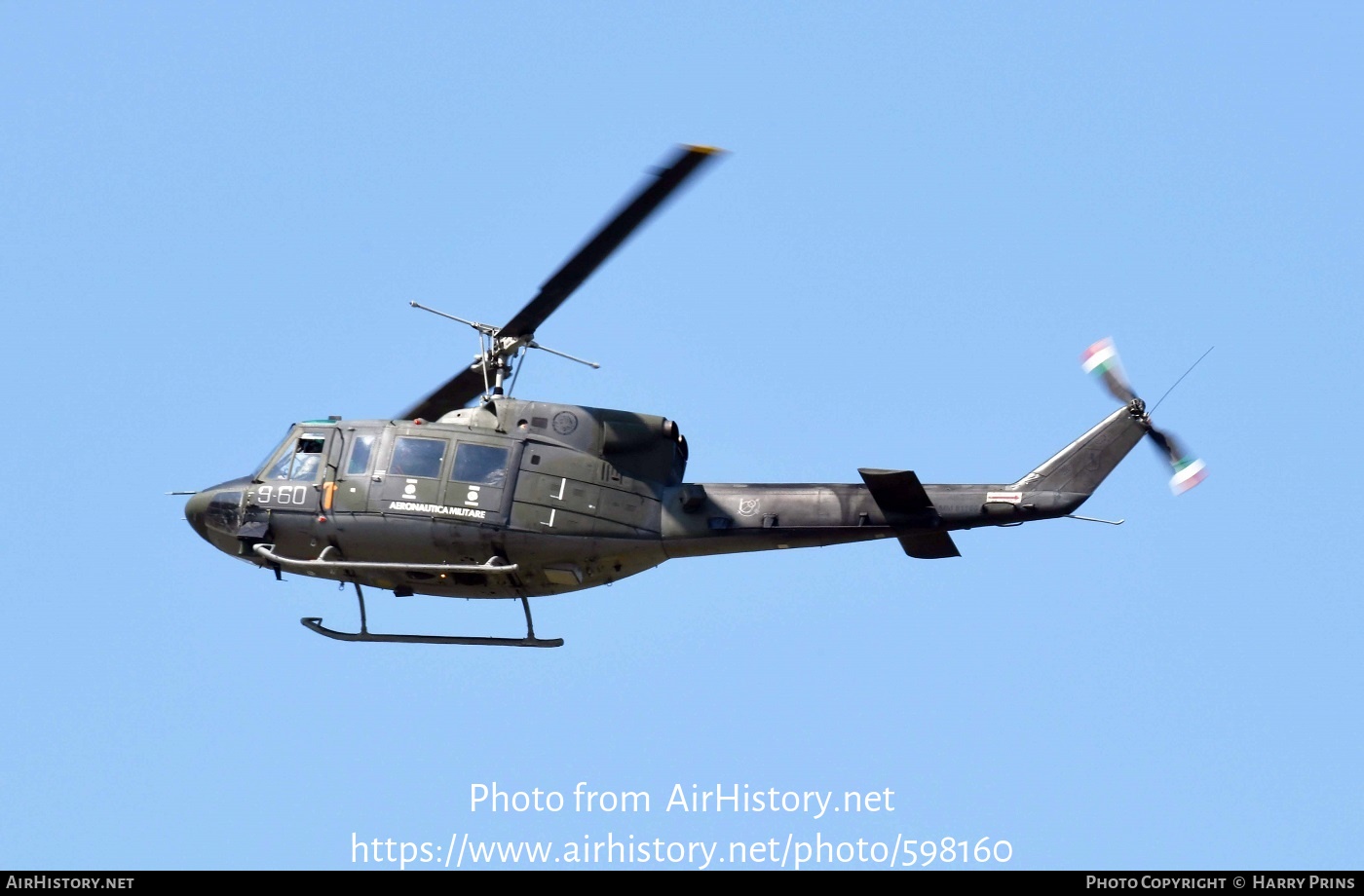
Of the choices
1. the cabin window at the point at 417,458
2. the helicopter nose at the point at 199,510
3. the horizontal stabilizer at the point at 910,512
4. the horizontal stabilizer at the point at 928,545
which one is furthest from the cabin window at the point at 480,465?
the horizontal stabilizer at the point at 928,545

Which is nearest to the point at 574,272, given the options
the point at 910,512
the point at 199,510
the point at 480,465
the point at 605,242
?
the point at 605,242

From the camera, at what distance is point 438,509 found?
22.2m

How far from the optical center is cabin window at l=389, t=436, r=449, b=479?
22422 millimetres

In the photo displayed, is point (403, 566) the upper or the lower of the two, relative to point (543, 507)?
lower

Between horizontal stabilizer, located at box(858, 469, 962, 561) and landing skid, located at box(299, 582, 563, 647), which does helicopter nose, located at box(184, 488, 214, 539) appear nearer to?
landing skid, located at box(299, 582, 563, 647)

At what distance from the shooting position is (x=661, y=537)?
22.5 metres

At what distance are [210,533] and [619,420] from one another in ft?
16.0

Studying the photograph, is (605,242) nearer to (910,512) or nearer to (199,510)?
(910,512)

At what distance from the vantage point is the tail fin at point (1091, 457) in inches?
869

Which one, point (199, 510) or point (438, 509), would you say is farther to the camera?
point (199, 510)

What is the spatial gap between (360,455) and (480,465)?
140 cm
